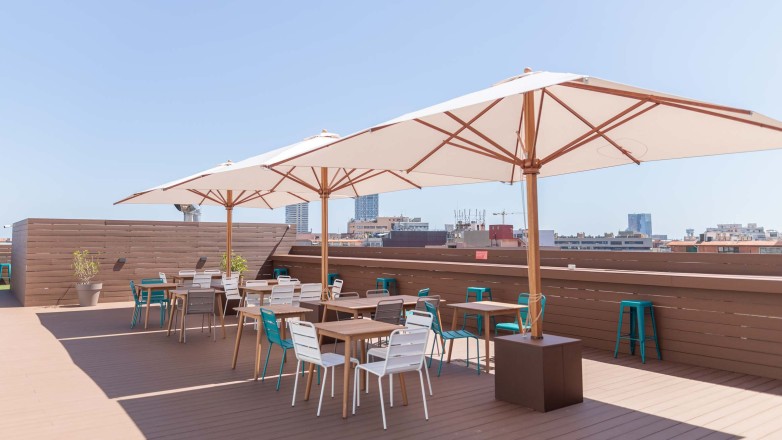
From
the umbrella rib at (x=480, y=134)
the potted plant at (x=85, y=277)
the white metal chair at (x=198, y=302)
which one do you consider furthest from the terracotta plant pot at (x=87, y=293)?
the umbrella rib at (x=480, y=134)

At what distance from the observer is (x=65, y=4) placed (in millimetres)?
20984

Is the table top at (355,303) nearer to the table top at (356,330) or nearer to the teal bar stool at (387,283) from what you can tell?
the table top at (356,330)

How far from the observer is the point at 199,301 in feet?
25.5

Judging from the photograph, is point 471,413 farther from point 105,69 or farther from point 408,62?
point 105,69

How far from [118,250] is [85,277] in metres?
1.07

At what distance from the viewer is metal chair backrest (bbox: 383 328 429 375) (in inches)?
162

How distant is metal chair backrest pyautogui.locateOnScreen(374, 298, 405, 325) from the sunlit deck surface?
866 millimetres

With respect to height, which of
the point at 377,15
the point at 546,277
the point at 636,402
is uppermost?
the point at 377,15

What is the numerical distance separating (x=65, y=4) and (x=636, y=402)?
24200 millimetres

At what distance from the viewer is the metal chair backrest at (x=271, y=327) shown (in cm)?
526

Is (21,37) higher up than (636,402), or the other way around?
→ (21,37)

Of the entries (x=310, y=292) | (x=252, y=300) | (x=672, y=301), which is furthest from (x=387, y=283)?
(x=672, y=301)

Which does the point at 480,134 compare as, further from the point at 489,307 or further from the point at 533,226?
the point at 489,307

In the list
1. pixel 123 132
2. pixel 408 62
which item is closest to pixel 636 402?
pixel 408 62
